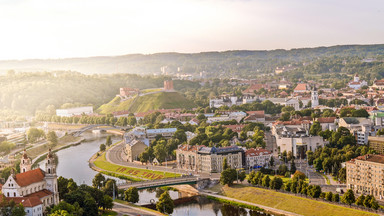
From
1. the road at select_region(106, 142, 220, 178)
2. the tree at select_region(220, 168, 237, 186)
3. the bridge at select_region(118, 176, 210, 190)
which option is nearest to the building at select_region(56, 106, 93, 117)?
the road at select_region(106, 142, 220, 178)

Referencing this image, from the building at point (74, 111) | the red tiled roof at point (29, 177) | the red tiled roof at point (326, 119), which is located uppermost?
the red tiled roof at point (29, 177)

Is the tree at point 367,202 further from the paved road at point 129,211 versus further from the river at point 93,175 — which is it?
the paved road at point 129,211

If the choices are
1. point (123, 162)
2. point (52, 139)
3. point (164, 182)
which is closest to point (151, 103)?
point (52, 139)

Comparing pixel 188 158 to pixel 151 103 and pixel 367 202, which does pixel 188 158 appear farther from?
pixel 151 103

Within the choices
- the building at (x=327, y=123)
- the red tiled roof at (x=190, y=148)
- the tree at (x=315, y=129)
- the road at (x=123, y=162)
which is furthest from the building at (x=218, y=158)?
the building at (x=327, y=123)

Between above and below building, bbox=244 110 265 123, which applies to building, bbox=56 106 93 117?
below

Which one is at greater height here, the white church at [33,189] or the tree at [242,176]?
the white church at [33,189]

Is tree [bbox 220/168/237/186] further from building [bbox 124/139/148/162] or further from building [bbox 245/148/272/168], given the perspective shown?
building [bbox 124/139/148/162]
